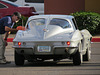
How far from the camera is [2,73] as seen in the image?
10953 mm

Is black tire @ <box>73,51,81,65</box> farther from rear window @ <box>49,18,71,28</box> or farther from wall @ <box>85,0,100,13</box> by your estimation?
wall @ <box>85,0,100,13</box>

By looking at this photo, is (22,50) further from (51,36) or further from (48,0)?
(48,0)

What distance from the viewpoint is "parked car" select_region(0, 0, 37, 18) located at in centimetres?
2764

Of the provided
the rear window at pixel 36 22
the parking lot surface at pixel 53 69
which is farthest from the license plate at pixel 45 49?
the rear window at pixel 36 22

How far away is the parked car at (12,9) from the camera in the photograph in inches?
1088

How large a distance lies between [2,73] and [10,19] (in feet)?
8.23

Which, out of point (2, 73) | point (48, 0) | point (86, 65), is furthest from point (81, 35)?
point (48, 0)

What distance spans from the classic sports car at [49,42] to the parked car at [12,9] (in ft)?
47.6

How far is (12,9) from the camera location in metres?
28.0

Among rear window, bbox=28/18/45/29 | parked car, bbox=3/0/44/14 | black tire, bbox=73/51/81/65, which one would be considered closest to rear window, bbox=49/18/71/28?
rear window, bbox=28/18/45/29

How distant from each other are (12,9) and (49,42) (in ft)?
53.7

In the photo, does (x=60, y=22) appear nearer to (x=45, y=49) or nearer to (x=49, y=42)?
(x=49, y=42)

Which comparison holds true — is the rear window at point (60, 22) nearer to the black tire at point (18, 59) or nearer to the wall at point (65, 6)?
the black tire at point (18, 59)

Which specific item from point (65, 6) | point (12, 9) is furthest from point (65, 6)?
point (12, 9)
